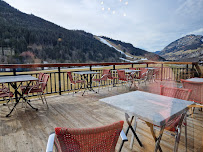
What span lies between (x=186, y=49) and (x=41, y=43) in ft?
120

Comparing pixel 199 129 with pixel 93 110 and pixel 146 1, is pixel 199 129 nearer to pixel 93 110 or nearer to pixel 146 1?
pixel 93 110

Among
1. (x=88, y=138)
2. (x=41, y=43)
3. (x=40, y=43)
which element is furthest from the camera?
(x=41, y=43)

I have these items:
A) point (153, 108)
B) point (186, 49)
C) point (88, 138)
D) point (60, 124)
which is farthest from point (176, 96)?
point (186, 49)

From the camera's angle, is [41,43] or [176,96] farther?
[41,43]

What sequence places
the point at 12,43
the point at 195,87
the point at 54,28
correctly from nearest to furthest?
the point at 195,87, the point at 12,43, the point at 54,28

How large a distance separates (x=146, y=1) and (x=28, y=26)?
127ft

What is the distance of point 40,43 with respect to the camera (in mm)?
34156

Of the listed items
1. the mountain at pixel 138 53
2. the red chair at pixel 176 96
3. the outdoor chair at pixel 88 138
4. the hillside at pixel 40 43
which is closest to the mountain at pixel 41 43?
the hillside at pixel 40 43

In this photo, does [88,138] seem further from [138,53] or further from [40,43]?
[40,43]

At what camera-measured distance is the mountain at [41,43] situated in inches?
1195

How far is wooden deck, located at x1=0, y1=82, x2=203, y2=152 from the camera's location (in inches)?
72.5

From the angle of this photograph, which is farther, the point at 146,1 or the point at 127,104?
the point at 146,1

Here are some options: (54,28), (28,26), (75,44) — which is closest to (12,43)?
(28,26)

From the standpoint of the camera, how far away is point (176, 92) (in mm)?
1829
